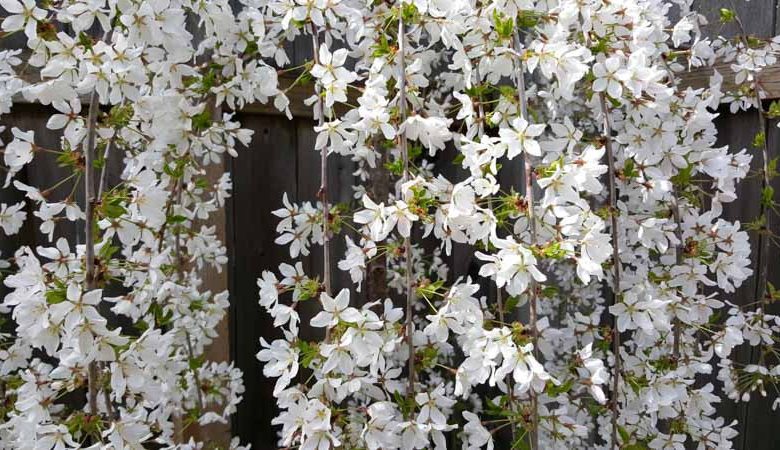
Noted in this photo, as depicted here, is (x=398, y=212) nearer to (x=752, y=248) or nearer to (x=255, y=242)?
(x=255, y=242)

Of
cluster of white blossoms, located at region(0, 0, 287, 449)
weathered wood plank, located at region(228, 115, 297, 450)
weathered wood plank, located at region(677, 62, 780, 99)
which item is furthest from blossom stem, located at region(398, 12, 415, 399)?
weathered wood plank, located at region(228, 115, 297, 450)

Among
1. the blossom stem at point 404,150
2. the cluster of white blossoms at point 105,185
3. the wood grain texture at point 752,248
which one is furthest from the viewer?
the wood grain texture at point 752,248

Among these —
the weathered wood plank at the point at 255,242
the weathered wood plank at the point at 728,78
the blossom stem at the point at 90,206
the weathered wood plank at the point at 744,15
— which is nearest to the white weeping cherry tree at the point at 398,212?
the blossom stem at the point at 90,206

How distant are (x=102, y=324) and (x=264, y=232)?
4.40ft

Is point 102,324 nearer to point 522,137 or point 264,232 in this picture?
point 522,137

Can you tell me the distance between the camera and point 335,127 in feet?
4.16

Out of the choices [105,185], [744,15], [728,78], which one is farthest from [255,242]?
[744,15]

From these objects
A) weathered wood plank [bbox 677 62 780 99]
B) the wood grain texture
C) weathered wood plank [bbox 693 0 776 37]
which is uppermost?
weathered wood plank [bbox 693 0 776 37]

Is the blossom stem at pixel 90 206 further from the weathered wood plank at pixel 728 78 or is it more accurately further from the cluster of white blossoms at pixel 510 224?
the weathered wood plank at pixel 728 78

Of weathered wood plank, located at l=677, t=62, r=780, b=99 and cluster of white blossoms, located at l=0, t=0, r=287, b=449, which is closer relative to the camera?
cluster of white blossoms, located at l=0, t=0, r=287, b=449

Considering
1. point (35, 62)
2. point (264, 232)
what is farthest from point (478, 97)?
point (264, 232)

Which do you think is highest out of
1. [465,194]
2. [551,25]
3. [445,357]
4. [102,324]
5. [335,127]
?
[551,25]

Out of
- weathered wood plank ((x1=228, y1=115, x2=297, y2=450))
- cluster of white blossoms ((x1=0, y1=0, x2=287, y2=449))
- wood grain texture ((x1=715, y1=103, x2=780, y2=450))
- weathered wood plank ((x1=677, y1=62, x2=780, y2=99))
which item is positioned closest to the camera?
cluster of white blossoms ((x1=0, y1=0, x2=287, y2=449))

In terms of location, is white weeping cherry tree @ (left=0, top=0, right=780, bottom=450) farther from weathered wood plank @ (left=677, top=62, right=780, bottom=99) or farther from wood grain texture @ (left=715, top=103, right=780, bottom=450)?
wood grain texture @ (left=715, top=103, right=780, bottom=450)
